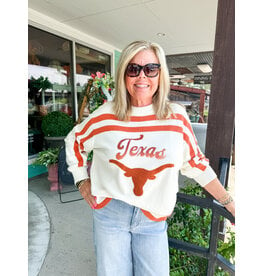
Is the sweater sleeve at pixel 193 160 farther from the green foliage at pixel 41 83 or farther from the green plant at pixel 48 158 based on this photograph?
the green foliage at pixel 41 83

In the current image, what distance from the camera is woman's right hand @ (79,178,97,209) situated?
1060 mm

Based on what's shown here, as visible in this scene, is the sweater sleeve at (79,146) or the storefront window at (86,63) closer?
the sweater sleeve at (79,146)

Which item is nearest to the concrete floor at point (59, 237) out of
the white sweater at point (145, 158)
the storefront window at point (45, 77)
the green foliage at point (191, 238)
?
the green foliage at point (191, 238)

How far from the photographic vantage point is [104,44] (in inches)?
198

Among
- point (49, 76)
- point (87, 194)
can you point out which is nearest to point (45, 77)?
point (49, 76)

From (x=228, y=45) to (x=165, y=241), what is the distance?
121 cm

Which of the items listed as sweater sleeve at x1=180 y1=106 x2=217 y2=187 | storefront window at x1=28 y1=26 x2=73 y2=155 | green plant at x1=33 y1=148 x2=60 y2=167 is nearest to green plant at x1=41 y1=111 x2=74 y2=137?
green plant at x1=33 y1=148 x2=60 y2=167

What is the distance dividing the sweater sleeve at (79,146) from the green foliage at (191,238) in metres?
0.72

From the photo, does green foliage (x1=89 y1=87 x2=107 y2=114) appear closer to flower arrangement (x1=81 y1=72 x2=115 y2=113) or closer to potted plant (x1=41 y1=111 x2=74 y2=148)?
flower arrangement (x1=81 y1=72 x2=115 y2=113)

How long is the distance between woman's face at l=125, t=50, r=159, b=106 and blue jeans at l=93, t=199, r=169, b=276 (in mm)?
492

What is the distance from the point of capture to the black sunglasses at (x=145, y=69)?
97 cm

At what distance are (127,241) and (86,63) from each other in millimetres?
4613
